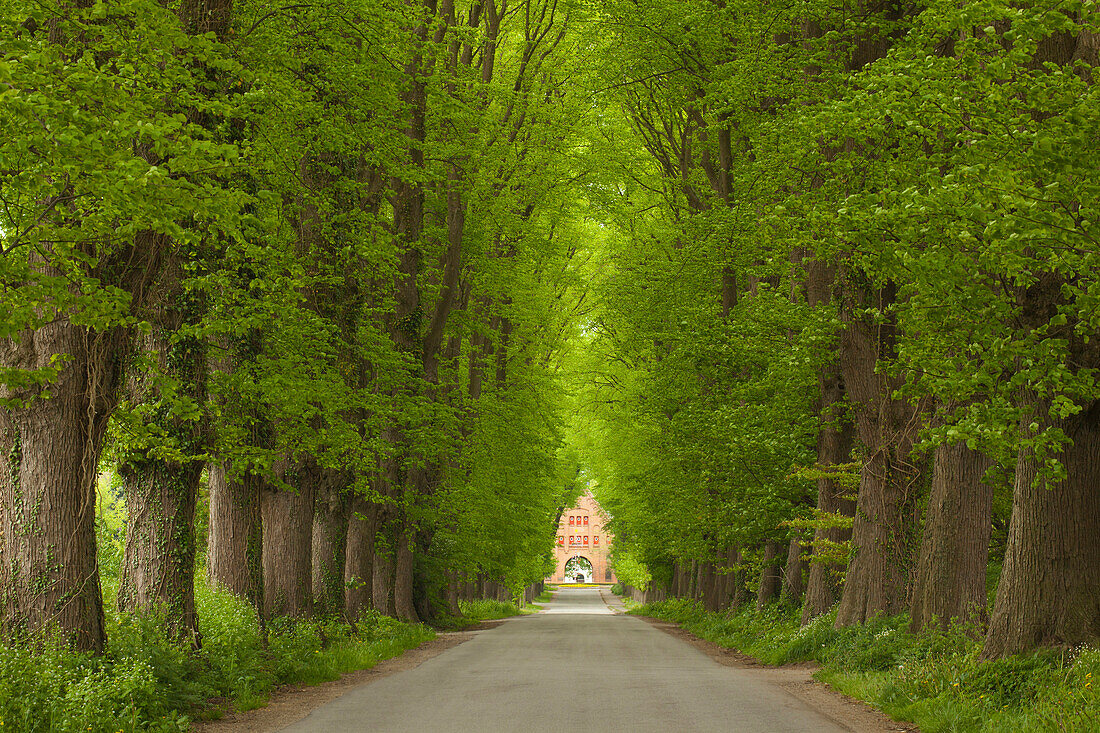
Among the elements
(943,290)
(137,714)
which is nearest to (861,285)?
(943,290)

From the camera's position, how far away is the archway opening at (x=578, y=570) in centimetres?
15788

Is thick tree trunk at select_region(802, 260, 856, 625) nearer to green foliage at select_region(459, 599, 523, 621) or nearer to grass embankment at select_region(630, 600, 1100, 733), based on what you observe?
grass embankment at select_region(630, 600, 1100, 733)

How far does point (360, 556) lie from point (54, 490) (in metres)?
13.7

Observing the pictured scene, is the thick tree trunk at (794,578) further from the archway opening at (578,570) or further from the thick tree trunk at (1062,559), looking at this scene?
the archway opening at (578,570)

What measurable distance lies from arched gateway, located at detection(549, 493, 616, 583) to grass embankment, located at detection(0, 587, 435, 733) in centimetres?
12585

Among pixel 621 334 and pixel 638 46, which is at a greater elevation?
pixel 638 46

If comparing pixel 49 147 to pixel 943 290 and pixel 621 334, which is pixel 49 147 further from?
pixel 621 334

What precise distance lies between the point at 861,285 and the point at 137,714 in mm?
11961

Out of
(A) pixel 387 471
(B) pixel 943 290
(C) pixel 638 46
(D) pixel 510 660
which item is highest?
(C) pixel 638 46

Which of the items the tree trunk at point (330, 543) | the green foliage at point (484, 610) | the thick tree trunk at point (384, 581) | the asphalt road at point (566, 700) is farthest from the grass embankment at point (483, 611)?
the asphalt road at point (566, 700)

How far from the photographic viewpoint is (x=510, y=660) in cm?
1880

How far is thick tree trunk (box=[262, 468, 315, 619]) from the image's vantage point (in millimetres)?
17500

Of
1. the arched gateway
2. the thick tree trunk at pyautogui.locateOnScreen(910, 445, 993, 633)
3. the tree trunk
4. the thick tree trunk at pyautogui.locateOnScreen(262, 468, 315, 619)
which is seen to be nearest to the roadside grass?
the tree trunk

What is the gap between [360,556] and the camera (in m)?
23.2
